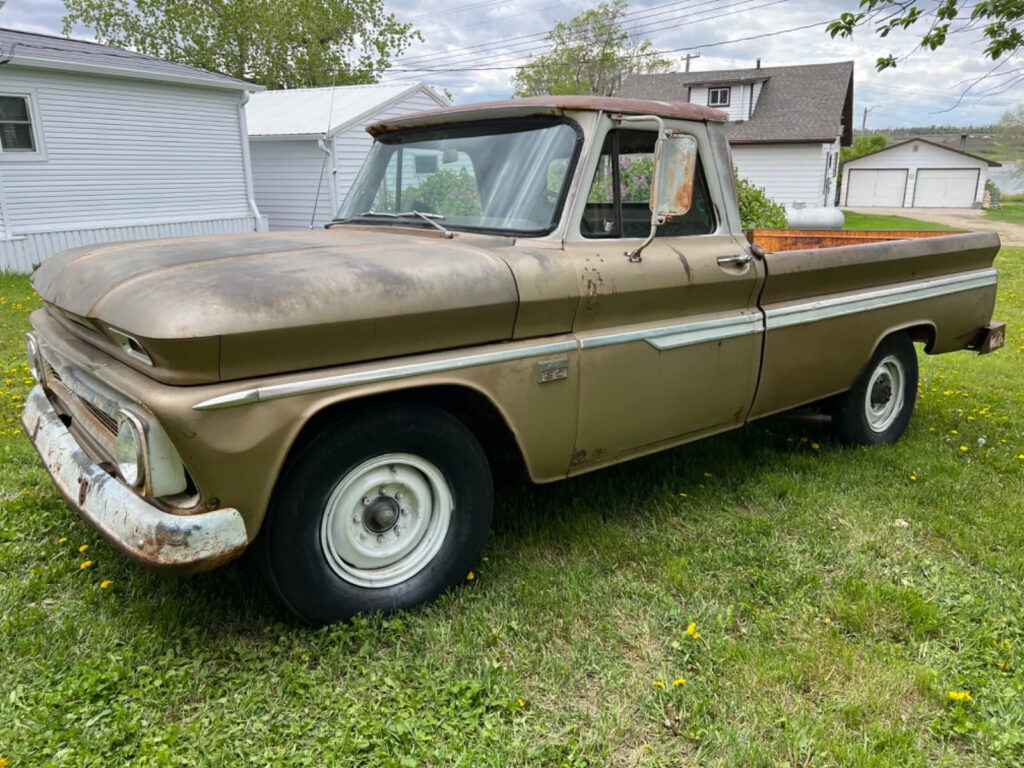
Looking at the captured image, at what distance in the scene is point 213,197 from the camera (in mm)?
15773

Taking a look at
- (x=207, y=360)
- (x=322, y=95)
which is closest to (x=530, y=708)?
(x=207, y=360)

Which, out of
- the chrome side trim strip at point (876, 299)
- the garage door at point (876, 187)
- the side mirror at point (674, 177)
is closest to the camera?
the side mirror at point (674, 177)

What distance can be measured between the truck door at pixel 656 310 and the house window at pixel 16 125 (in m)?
12.7

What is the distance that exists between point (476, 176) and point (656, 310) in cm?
99

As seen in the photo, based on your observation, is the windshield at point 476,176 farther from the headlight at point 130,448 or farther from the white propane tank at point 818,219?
the white propane tank at point 818,219

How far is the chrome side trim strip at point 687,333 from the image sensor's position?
316 centimetres

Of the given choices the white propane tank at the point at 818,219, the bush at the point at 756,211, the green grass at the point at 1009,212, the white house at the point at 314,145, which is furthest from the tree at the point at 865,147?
the bush at the point at 756,211

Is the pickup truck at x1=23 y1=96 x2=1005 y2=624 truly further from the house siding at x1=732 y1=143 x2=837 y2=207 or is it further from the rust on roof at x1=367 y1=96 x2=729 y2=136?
the house siding at x1=732 y1=143 x2=837 y2=207

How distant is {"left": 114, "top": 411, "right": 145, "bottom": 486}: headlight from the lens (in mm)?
2268

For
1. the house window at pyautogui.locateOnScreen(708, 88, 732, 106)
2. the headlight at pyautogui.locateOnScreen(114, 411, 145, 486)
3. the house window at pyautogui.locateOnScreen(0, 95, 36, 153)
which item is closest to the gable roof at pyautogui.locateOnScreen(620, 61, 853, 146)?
the house window at pyautogui.locateOnScreen(708, 88, 732, 106)

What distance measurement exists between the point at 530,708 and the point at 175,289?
1.74m

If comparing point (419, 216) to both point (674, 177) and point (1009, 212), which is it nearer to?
point (674, 177)

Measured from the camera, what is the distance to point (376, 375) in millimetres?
2551

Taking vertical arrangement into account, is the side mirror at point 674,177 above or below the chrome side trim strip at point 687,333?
above
